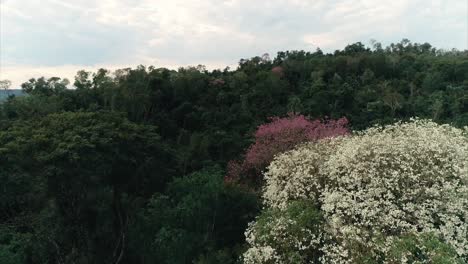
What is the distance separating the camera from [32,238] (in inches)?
520

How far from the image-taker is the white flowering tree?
335 inches

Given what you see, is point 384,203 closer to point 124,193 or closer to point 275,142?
point 275,142

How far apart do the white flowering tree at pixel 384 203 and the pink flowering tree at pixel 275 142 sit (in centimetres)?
548

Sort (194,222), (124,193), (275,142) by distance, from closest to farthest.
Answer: (194,222)
(124,193)
(275,142)

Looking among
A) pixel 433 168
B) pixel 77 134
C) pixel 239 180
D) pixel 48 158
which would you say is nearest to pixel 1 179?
pixel 48 158

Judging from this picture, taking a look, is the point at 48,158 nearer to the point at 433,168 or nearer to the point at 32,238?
the point at 32,238

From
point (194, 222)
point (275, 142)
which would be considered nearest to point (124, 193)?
point (194, 222)

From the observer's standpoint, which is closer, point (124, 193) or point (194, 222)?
point (194, 222)

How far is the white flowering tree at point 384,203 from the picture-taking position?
8.51 meters

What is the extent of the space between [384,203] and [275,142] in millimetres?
8557

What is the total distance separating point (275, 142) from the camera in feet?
57.8

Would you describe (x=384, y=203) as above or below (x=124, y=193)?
above

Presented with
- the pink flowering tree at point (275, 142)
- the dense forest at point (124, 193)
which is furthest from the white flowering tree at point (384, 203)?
the pink flowering tree at point (275, 142)

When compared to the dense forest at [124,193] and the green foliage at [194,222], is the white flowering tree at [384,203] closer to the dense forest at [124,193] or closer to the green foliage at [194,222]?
the dense forest at [124,193]
